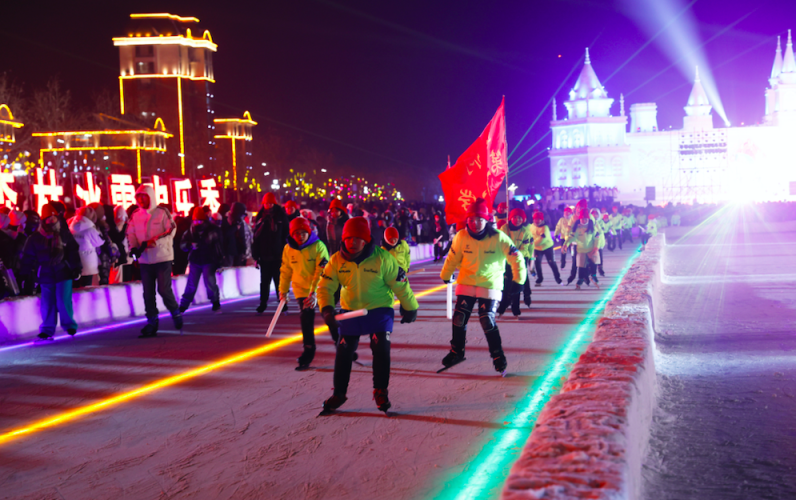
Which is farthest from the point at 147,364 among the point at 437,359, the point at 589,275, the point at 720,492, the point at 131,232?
the point at 589,275

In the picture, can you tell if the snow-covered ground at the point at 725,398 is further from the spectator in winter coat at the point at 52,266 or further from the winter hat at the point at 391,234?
the spectator in winter coat at the point at 52,266

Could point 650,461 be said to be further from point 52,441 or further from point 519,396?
point 52,441

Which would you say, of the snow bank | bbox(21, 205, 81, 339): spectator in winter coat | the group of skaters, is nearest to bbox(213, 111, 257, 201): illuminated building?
the snow bank

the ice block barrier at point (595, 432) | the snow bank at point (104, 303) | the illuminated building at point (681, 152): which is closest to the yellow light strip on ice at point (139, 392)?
the snow bank at point (104, 303)

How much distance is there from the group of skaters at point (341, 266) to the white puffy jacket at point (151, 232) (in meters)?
0.01

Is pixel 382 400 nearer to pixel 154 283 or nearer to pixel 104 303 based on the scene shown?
pixel 154 283

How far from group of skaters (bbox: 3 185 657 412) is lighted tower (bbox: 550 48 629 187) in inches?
3843

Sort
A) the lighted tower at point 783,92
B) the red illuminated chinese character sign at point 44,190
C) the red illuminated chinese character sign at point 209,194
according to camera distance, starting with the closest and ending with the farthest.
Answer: the red illuminated chinese character sign at point 44,190, the red illuminated chinese character sign at point 209,194, the lighted tower at point 783,92

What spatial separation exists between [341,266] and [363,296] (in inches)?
11.3

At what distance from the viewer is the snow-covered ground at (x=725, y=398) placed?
4.03 m

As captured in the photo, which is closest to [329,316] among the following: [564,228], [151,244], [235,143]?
[151,244]

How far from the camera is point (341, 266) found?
5.35 m

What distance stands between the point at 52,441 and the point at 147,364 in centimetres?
261

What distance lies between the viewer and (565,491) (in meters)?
2.74
